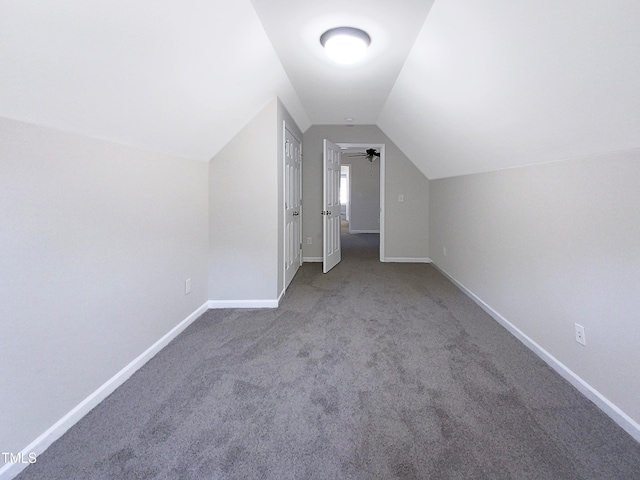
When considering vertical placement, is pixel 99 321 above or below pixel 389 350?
above

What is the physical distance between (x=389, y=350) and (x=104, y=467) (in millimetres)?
1779

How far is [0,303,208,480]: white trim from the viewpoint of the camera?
130 centimetres

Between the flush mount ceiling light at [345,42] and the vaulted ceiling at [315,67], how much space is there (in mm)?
77

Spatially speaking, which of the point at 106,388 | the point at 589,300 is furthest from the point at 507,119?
the point at 106,388

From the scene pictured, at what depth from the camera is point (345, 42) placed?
2.28 meters

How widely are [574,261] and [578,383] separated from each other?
0.72 m

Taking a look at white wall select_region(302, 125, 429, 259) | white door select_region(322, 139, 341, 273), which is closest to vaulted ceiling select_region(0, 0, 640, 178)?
white door select_region(322, 139, 341, 273)

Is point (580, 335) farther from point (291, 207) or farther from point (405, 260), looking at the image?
point (405, 260)

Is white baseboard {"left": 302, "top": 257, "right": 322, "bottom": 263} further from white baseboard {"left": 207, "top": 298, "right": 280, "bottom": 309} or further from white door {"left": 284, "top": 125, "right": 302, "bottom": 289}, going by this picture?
white baseboard {"left": 207, "top": 298, "right": 280, "bottom": 309}

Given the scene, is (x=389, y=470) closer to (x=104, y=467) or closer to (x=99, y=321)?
(x=104, y=467)

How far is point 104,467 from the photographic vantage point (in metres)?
1.33

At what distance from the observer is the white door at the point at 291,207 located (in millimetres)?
3779

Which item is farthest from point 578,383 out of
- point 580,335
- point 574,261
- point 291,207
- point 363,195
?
point 363,195

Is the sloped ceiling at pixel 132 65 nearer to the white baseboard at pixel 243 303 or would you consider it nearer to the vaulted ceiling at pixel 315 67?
the vaulted ceiling at pixel 315 67
